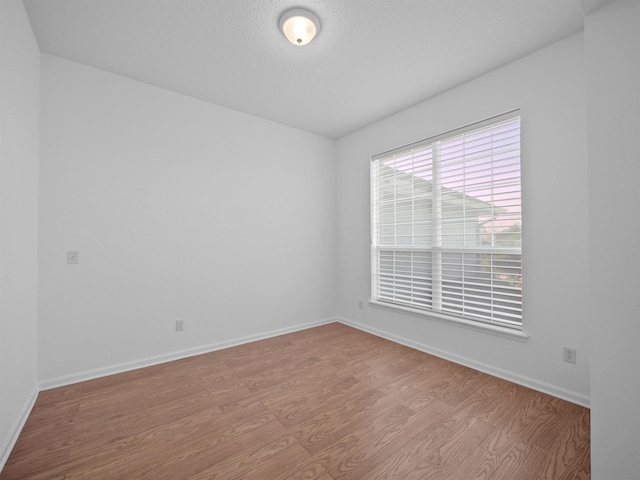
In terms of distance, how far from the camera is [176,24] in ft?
6.69

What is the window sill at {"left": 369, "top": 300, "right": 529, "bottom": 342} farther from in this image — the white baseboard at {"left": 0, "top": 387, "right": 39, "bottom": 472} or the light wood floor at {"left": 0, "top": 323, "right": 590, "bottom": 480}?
the white baseboard at {"left": 0, "top": 387, "right": 39, "bottom": 472}

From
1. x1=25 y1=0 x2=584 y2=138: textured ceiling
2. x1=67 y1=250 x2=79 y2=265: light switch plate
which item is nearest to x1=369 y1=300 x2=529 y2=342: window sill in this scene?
x1=25 y1=0 x2=584 y2=138: textured ceiling

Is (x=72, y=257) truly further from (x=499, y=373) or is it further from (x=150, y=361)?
(x=499, y=373)

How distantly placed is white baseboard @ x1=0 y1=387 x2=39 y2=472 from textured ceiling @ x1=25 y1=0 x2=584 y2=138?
273cm

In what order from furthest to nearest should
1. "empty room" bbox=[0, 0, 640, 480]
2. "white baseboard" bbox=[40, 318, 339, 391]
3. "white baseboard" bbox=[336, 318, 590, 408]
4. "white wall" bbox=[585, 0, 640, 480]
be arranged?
"white baseboard" bbox=[40, 318, 339, 391] < "white baseboard" bbox=[336, 318, 590, 408] < "empty room" bbox=[0, 0, 640, 480] < "white wall" bbox=[585, 0, 640, 480]

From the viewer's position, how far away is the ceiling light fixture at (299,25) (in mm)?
1919

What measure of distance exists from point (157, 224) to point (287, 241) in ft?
5.15

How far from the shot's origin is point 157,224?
9.38ft

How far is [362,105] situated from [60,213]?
314cm

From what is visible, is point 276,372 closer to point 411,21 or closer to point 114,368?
point 114,368

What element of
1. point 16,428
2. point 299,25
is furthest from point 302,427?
point 299,25

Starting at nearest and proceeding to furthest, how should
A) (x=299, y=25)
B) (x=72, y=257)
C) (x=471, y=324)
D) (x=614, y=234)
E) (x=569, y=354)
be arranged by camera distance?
(x=614, y=234)
(x=299, y=25)
(x=569, y=354)
(x=72, y=257)
(x=471, y=324)

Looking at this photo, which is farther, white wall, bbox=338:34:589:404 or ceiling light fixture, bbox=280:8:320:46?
white wall, bbox=338:34:589:404

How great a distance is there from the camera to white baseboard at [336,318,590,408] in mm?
2125
